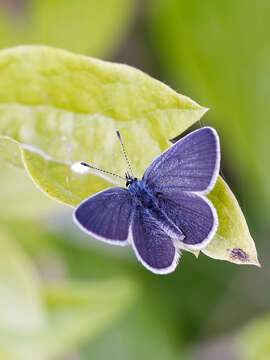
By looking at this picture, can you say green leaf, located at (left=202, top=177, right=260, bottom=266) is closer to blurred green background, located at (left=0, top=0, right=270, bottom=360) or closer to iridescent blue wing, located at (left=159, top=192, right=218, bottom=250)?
iridescent blue wing, located at (left=159, top=192, right=218, bottom=250)

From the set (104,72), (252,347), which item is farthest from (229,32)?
(104,72)

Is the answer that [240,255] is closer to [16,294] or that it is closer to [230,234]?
[230,234]

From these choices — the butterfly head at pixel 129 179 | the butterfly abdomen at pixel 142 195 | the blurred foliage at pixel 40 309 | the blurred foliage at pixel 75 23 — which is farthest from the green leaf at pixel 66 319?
the blurred foliage at pixel 75 23

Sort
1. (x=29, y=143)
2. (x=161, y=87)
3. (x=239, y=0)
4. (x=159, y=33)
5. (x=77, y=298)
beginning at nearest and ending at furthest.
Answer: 1. (x=161, y=87)
2. (x=29, y=143)
3. (x=77, y=298)
4. (x=239, y=0)
5. (x=159, y=33)

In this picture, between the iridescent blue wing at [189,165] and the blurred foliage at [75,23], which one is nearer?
the iridescent blue wing at [189,165]

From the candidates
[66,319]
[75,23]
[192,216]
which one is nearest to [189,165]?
[192,216]

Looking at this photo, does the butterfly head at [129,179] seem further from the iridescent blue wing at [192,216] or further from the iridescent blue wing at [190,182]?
the iridescent blue wing at [192,216]

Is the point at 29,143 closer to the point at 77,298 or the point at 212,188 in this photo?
the point at 212,188
